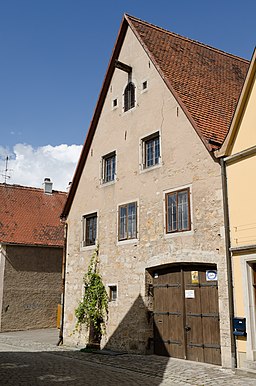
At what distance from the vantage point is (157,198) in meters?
13.8

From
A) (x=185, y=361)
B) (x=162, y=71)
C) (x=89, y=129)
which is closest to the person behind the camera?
(x=185, y=361)

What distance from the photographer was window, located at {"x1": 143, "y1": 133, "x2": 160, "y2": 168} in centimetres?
1434

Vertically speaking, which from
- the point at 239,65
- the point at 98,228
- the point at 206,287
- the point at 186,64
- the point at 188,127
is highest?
the point at 239,65

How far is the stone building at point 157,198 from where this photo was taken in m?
11.9

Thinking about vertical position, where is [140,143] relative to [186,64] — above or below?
below

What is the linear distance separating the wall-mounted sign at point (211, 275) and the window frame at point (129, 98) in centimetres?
688

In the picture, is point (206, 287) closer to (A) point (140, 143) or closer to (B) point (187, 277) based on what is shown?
(B) point (187, 277)

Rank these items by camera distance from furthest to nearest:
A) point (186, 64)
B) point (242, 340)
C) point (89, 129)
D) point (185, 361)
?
point (89, 129), point (186, 64), point (185, 361), point (242, 340)

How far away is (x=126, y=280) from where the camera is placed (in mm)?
14438

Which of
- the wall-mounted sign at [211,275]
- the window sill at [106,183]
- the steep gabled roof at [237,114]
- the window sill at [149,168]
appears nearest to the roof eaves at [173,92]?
the steep gabled roof at [237,114]

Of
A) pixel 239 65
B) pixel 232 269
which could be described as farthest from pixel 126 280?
pixel 239 65

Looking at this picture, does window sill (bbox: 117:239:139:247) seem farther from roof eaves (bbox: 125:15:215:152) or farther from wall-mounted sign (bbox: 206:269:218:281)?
roof eaves (bbox: 125:15:215:152)

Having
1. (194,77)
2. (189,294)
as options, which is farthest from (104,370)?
(194,77)

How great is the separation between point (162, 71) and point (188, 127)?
8.30 feet
